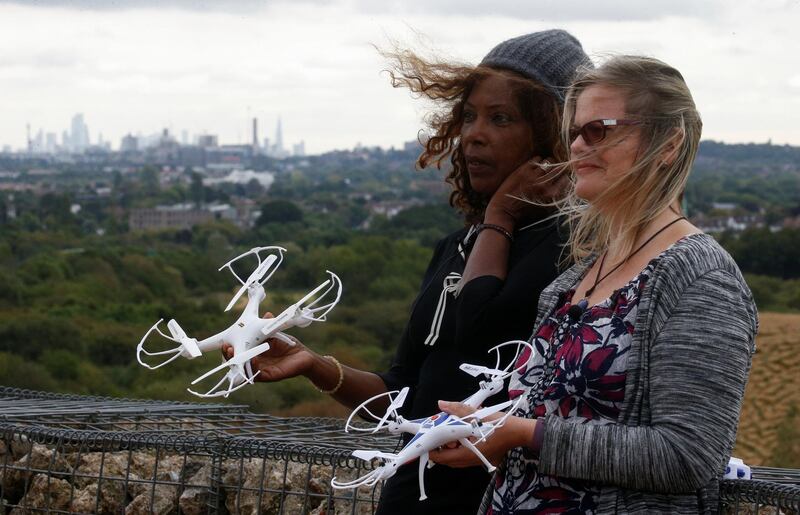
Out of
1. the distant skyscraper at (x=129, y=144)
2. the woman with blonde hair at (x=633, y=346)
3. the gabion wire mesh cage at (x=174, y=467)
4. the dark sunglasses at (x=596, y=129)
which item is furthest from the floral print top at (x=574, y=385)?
the distant skyscraper at (x=129, y=144)

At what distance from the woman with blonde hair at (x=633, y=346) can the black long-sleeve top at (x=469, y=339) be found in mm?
333

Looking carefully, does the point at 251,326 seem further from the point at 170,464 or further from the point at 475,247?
the point at 170,464

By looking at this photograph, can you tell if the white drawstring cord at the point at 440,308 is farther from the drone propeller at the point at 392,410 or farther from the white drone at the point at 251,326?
the drone propeller at the point at 392,410

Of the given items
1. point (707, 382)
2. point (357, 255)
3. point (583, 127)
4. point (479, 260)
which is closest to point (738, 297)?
point (707, 382)

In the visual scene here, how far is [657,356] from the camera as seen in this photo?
2.22 m

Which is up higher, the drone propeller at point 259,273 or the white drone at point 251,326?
the drone propeller at point 259,273

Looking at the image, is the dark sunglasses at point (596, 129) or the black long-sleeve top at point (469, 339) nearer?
the dark sunglasses at point (596, 129)

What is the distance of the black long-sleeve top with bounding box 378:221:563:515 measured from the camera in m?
2.91

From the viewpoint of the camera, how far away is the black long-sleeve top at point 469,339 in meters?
2.91

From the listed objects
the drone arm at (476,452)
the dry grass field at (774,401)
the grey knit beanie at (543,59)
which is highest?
the grey knit beanie at (543,59)

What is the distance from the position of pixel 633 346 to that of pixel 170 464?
217 centimetres

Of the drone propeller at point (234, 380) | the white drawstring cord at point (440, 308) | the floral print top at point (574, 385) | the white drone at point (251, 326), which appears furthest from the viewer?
the white drawstring cord at point (440, 308)

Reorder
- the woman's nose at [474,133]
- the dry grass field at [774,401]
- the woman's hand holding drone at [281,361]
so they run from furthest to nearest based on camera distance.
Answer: the dry grass field at [774,401], the woman's nose at [474,133], the woman's hand holding drone at [281,361]

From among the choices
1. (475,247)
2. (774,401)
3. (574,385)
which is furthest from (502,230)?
(774,401)
